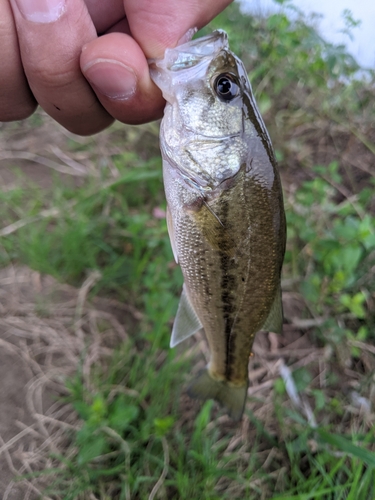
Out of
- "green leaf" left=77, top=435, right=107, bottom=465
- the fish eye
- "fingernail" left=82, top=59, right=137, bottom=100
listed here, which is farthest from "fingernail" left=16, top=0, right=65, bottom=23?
"green leaf" left=77, top=435, right=107, bottom=465

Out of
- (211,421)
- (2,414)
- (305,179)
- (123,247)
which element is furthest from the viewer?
(305,179)

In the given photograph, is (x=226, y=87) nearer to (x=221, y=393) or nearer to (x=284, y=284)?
(x=221, y=393)

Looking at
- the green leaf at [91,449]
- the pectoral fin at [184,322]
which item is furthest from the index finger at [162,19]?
the green leaf at [91,449]

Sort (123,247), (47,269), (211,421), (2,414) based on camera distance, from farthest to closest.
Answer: (123,247)
(47,269)
(211,421)
(2,414)

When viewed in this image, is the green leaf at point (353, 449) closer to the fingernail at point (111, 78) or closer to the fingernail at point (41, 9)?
the fingernail at point (111, 78)

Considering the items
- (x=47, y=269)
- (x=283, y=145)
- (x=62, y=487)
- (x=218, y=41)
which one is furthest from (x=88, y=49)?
(x=283, y=145)

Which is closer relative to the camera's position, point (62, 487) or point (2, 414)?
point (62, 487)

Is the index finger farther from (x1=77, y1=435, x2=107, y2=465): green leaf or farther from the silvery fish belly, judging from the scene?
(x1=77, y1=435, x2=107, y2=465): green leaf

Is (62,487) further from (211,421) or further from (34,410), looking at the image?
(211,421)
